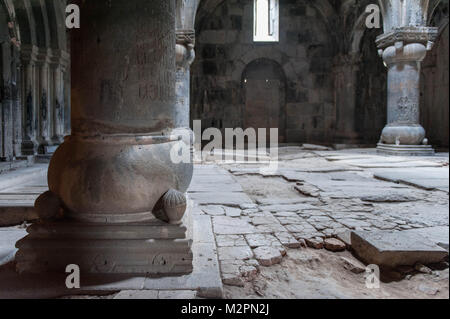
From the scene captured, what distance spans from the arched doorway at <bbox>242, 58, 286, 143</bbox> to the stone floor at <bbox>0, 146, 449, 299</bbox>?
7.69 metres

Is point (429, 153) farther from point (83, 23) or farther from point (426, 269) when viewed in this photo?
point (83, 23)

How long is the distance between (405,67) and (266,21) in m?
6.04

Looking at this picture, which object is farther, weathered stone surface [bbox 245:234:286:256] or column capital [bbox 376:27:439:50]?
column capital [bbox 376:27:439:50]

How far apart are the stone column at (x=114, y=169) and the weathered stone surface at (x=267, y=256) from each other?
1.81 feet

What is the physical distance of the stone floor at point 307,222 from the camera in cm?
208

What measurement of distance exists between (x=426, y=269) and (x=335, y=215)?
3.95 ft

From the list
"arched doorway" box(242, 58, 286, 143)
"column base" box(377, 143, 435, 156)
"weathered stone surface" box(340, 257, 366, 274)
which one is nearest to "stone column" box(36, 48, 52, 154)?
"weathered stone surface" box(340, 257, 366, 274)

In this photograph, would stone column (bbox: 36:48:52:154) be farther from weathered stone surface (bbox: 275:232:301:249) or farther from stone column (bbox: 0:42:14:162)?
weathered stone surface (bbox: 275:232:301:249)

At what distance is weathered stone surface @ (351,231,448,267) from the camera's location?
7.28ft

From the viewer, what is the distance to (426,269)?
2.16m

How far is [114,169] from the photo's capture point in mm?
2027

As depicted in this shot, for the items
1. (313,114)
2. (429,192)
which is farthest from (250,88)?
(429,192)
